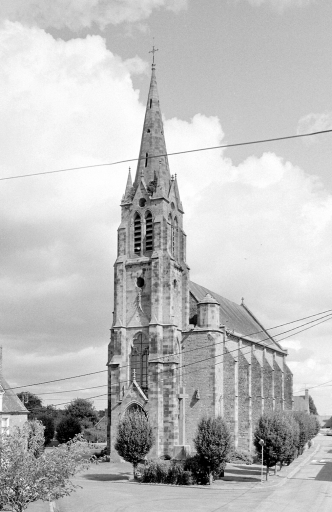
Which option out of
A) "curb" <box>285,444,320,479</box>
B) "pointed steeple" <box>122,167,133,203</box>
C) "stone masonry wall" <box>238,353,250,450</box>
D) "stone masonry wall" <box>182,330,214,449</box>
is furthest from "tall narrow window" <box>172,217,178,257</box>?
"curb" <box>285,444,320,479</box>

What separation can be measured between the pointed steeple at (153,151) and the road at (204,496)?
27.8 meters

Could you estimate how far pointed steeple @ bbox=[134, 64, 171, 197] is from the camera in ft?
204

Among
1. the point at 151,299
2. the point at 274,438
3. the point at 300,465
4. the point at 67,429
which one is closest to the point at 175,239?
the point at 151,299

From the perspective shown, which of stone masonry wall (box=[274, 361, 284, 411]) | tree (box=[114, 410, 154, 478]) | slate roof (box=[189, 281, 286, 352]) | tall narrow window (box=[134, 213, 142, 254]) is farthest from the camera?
stone masonry wall (box=[274, 361, 284, 411])

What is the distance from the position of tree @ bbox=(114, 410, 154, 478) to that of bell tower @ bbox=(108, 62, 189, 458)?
21.0ft

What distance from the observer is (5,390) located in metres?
51.1

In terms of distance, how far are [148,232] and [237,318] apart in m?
24.0

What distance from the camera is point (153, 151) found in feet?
208

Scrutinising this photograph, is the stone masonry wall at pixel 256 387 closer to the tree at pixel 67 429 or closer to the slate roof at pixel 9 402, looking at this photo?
the slate roof at pixel 9 402

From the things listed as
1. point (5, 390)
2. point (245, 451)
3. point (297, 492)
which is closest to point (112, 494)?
point (297, 492)

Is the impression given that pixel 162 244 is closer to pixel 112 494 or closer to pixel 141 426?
pixel 141 426

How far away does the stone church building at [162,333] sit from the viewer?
5659 cm

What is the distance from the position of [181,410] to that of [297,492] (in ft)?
60.0

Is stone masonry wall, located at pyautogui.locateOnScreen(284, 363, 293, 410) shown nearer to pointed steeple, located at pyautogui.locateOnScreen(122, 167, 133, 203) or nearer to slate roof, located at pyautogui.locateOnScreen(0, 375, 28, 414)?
pointed steeple, located at pyautogui.locateOnScreen(122, 167, 133, 203)
